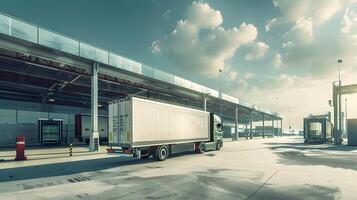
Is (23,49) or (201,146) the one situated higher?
(23,49)

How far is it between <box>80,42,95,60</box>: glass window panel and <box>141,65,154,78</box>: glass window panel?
711cm

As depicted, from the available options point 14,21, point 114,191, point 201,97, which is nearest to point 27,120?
point 14,21

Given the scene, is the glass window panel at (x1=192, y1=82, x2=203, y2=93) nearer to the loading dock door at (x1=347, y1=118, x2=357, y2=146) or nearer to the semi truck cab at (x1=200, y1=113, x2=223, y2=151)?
the semi truck cab at (x1=200, y1=113, x2=223, y2=151)

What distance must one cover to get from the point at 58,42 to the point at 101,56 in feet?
15.7

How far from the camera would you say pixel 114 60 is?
27.6 m

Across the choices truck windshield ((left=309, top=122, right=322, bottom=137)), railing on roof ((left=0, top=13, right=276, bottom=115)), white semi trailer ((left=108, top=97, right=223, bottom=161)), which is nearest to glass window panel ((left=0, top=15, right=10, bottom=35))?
railing on roof ((left=0, top=13, right=276, bottom=115))

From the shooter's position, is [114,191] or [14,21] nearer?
[114,191]

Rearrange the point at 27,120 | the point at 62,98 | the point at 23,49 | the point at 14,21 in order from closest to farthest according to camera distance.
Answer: the point at 14,21
the point at 23,49
the point at 27,120
the point at 62,98

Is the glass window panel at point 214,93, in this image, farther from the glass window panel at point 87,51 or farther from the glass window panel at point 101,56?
the glass window panel at point 87,51

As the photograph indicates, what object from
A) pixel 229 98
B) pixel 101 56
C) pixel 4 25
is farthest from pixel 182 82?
pixel 4 25

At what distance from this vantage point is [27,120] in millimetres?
39781

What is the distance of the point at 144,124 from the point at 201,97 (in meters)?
34.1

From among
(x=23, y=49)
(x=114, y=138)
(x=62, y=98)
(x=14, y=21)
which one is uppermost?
(x=14, y=21)

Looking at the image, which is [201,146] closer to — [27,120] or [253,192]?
[253,192]
